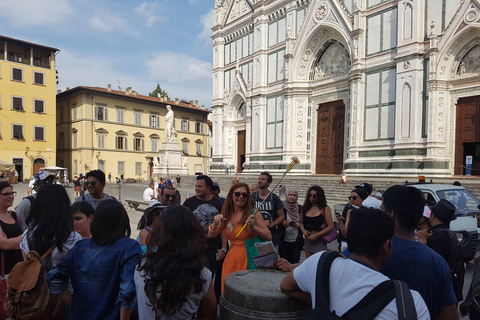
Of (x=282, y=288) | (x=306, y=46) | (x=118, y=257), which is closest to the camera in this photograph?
(x=282, y=288)

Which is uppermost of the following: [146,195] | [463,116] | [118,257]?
[463,116]

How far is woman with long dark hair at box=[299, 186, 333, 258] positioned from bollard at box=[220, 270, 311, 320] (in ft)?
8.81

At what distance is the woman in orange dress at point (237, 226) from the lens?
13.7ft

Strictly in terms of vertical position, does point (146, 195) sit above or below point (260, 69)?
below

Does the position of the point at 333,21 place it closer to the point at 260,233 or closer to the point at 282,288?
the point at 260,233

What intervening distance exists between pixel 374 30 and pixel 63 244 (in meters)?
22.3

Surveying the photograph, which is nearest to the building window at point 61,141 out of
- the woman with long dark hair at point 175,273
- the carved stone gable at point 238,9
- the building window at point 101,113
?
the building window at point 101,113

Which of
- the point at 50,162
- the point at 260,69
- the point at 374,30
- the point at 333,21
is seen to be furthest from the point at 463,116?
the point at 50,162

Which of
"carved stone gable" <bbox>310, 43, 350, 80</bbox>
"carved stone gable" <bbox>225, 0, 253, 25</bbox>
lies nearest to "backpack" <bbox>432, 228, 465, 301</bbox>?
"carved stone gable" <bbox>310, 43, 350, 80</bbox>

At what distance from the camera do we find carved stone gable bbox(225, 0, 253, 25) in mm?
30486

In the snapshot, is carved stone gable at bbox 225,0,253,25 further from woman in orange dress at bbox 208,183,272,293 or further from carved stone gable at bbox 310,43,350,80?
woman in orange dress at bbox 208,183,272,293

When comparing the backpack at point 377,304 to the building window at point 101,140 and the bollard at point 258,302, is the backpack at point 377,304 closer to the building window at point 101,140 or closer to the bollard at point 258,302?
the bollard at point 258,302

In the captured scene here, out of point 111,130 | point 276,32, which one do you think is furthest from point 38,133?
point 276,32

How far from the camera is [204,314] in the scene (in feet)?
8.30
